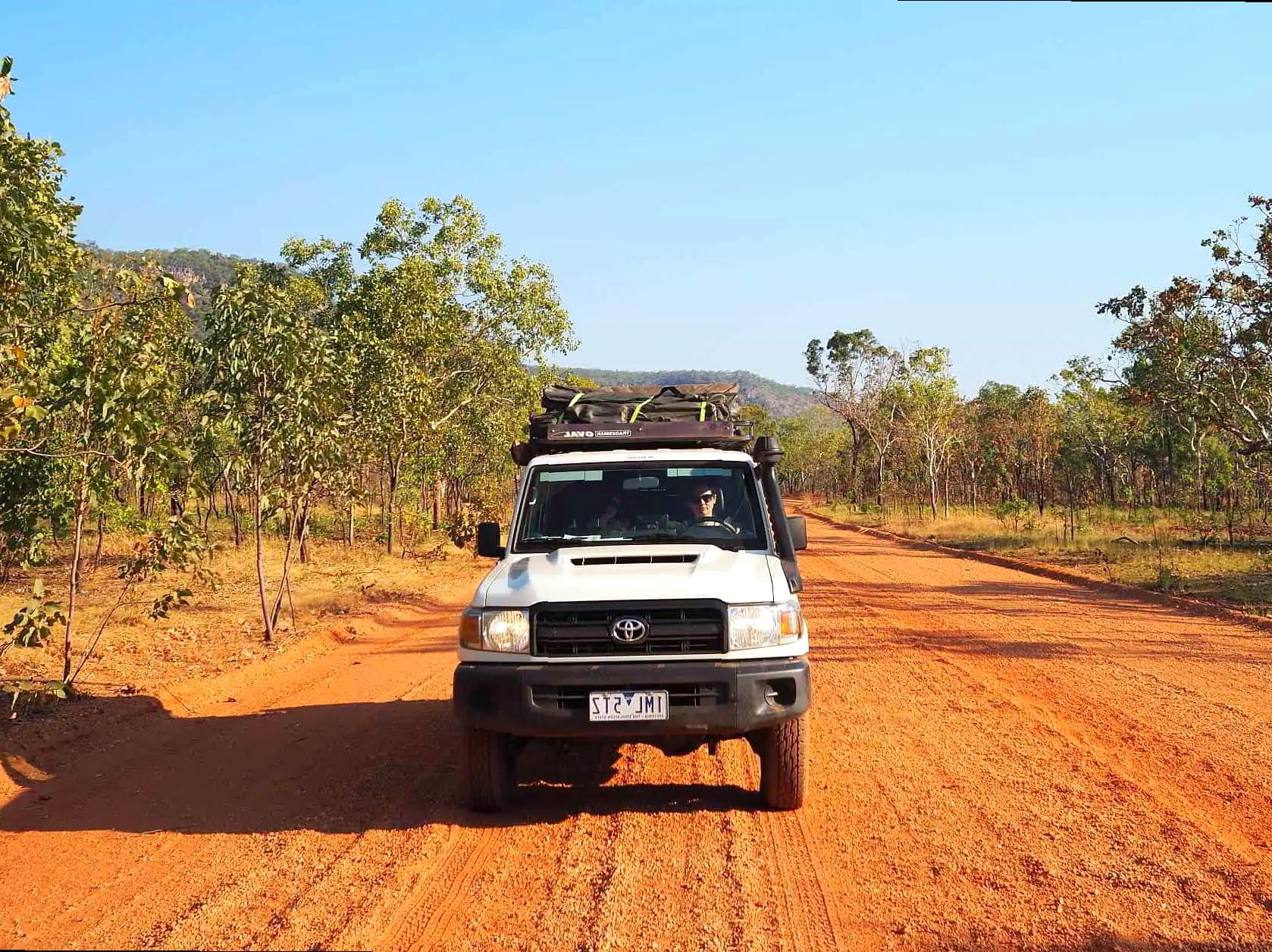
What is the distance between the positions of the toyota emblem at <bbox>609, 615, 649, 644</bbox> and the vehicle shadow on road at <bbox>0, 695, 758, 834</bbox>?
109 cm

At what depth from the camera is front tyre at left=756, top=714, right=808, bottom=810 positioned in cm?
551

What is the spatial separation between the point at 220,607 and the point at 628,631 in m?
12.4

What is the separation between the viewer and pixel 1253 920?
4059mm

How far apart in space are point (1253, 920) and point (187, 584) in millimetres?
17305

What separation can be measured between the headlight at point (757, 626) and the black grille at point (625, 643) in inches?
2.9

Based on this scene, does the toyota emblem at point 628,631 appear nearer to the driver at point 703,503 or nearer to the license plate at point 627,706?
the license plate at point 627,706

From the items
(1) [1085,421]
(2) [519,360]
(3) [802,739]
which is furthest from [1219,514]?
(3) [802,739]

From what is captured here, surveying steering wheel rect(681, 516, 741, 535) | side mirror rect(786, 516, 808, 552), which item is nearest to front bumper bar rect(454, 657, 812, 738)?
side mirror rect(786, 516, 808, 552)

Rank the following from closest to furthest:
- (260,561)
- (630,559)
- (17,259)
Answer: (630,559)
(17,259)
(260,561)

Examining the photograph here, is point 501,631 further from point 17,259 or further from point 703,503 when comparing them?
point 17,259

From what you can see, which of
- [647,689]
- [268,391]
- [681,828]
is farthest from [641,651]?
[268,391]

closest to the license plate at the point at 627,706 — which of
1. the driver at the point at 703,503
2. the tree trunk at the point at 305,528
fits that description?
the driver at the point at 703,503

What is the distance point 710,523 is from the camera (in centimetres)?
660

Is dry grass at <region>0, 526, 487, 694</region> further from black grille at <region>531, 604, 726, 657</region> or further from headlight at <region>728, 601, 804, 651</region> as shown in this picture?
headlight at <region>728, 601, 804, 651</region>
